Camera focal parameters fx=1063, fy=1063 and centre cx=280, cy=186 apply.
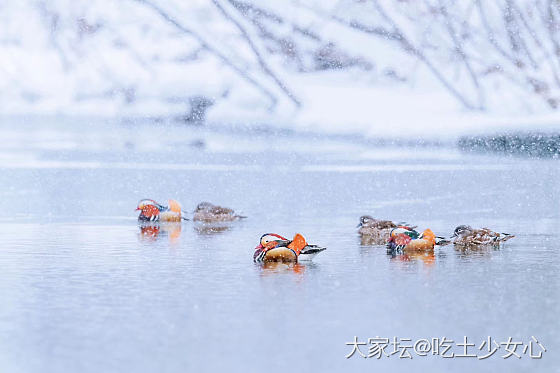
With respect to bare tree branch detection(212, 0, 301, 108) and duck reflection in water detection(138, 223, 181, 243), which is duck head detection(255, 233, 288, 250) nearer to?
duck reflection in water detection(138, 223, 181, 243)

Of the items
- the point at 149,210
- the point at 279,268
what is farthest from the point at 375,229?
the point at 149,210

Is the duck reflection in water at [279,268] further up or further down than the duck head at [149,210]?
further down

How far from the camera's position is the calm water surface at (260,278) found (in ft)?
26.0

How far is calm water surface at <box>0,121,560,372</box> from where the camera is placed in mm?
7926

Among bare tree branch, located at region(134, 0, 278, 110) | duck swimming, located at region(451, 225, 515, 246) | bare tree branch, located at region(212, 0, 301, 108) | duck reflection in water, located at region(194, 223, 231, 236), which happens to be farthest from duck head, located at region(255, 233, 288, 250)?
bare tree branch, located at region(212, 0, 301, 108)

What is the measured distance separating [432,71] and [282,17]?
8.08m

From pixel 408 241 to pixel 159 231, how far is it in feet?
18.6

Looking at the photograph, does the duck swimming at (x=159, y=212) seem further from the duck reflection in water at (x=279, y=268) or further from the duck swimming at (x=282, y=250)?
the duck reflection in water at (x=279, y=268)

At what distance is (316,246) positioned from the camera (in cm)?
1392

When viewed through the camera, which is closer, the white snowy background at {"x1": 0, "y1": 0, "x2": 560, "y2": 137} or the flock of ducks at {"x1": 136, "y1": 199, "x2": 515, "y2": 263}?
the flock of ducks at {"x1": 136, "y1": 199, "x2": 515, "y2": 263}

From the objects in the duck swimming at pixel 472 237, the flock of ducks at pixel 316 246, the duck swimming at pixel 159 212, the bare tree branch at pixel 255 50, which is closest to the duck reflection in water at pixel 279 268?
the flock of ducks at pixel 316 246

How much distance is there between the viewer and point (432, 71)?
52.4 metres

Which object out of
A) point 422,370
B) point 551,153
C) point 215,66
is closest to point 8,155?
point 215,66

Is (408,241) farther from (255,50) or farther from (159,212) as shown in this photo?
(255,50)
